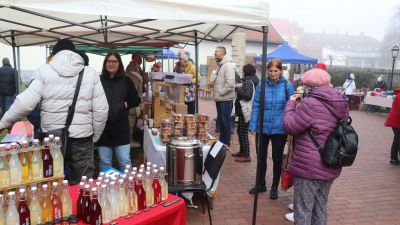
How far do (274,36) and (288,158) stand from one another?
2628cm

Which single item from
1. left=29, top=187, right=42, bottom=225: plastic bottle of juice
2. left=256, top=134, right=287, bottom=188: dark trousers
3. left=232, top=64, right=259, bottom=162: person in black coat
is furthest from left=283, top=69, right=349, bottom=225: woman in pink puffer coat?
left=232, top=64, right=259, bottom=162: person in black coat

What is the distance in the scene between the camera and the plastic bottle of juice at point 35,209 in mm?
1898

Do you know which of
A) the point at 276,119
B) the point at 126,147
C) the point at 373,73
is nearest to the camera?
the point at 126,147

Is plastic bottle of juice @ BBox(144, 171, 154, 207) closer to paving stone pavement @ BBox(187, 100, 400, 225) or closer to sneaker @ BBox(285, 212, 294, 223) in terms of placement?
paving stone pavement @ BBox(187, 100, 400, 225)

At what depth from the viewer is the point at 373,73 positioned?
2064 centimetres

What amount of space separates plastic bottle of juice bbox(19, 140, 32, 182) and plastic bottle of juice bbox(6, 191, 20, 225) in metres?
0.27

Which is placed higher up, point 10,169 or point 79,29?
point 79,29

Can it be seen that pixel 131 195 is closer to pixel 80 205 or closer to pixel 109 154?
pixel 80 205

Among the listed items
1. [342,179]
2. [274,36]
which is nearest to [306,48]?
[274,36]

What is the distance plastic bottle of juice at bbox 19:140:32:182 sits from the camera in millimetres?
2062

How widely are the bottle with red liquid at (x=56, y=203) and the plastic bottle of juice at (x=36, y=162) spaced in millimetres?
193

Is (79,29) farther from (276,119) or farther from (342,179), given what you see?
(342,179)

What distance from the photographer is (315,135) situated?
2.95 metres

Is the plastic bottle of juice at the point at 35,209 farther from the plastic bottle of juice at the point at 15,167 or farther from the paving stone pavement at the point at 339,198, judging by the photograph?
the paving stone pavement at the point at 339,198
